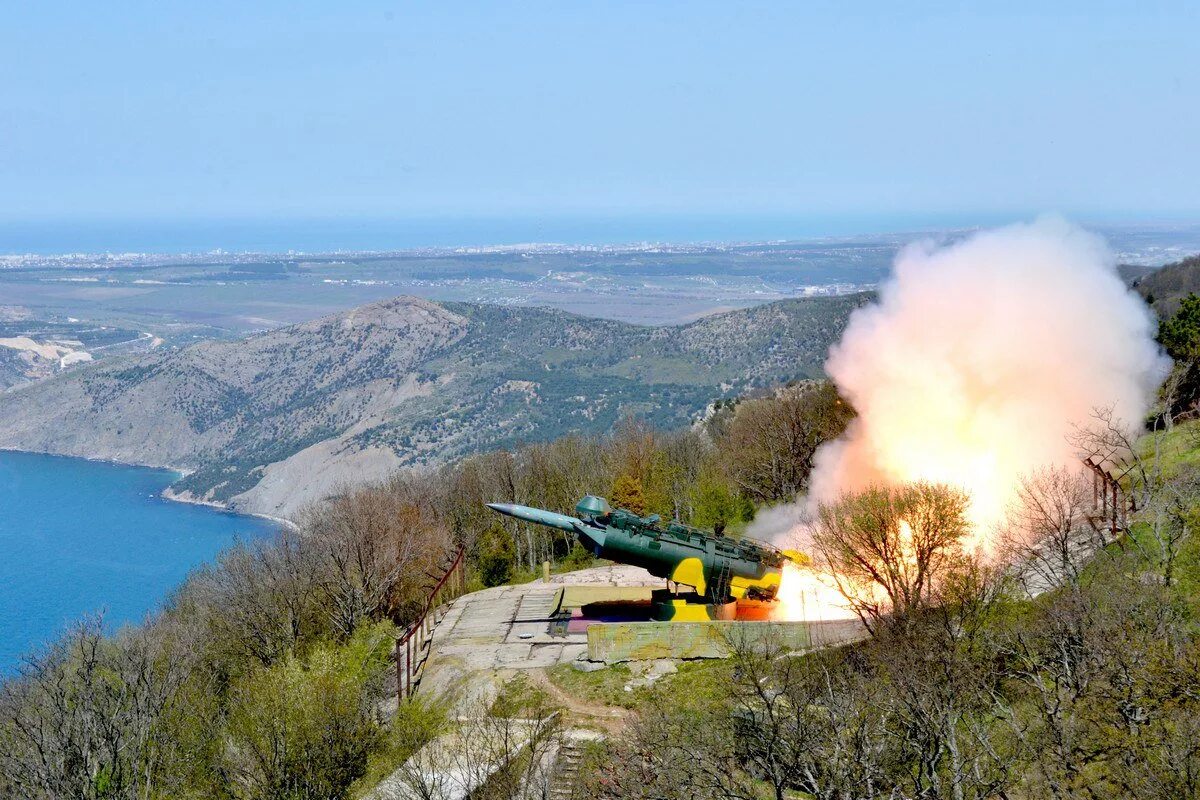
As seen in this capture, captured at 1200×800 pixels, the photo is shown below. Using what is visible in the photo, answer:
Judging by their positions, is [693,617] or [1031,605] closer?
[1031,605]

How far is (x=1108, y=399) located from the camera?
36.8m

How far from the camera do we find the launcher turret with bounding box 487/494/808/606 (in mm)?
33375

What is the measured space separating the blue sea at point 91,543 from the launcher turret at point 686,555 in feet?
239

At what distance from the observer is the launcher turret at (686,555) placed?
109 ft

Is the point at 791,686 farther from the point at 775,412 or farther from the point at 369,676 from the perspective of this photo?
the point at 775,412

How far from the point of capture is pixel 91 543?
476 feet

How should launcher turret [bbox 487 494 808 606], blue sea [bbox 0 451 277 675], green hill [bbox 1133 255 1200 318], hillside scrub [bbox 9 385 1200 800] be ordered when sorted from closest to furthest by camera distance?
hillside scrub [bbox 9 385 1200 800] → launcher turret [bbox 487 494 808 606] → green hill [bbox 1133 255 1200 318] → blue sea [bbox 0 451 277 675]

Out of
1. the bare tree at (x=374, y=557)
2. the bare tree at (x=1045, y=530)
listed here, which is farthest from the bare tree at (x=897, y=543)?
the bare tree at (x=374, y=557)

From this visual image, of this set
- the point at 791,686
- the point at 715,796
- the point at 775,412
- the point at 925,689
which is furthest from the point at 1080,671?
the point at 775,412

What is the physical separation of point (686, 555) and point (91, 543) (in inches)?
5445

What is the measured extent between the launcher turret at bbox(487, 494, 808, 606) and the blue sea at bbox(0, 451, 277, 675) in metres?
72.9

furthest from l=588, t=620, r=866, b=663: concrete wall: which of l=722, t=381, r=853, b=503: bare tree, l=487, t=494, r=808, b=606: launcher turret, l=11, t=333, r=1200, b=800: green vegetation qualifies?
l=722, t=381, r=853, b=503: bare tree

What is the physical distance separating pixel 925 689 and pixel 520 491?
156 feet

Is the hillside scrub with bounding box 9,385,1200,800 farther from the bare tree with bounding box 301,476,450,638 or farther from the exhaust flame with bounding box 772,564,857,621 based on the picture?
the exhaust flame with bounding box 772,564,857,621
